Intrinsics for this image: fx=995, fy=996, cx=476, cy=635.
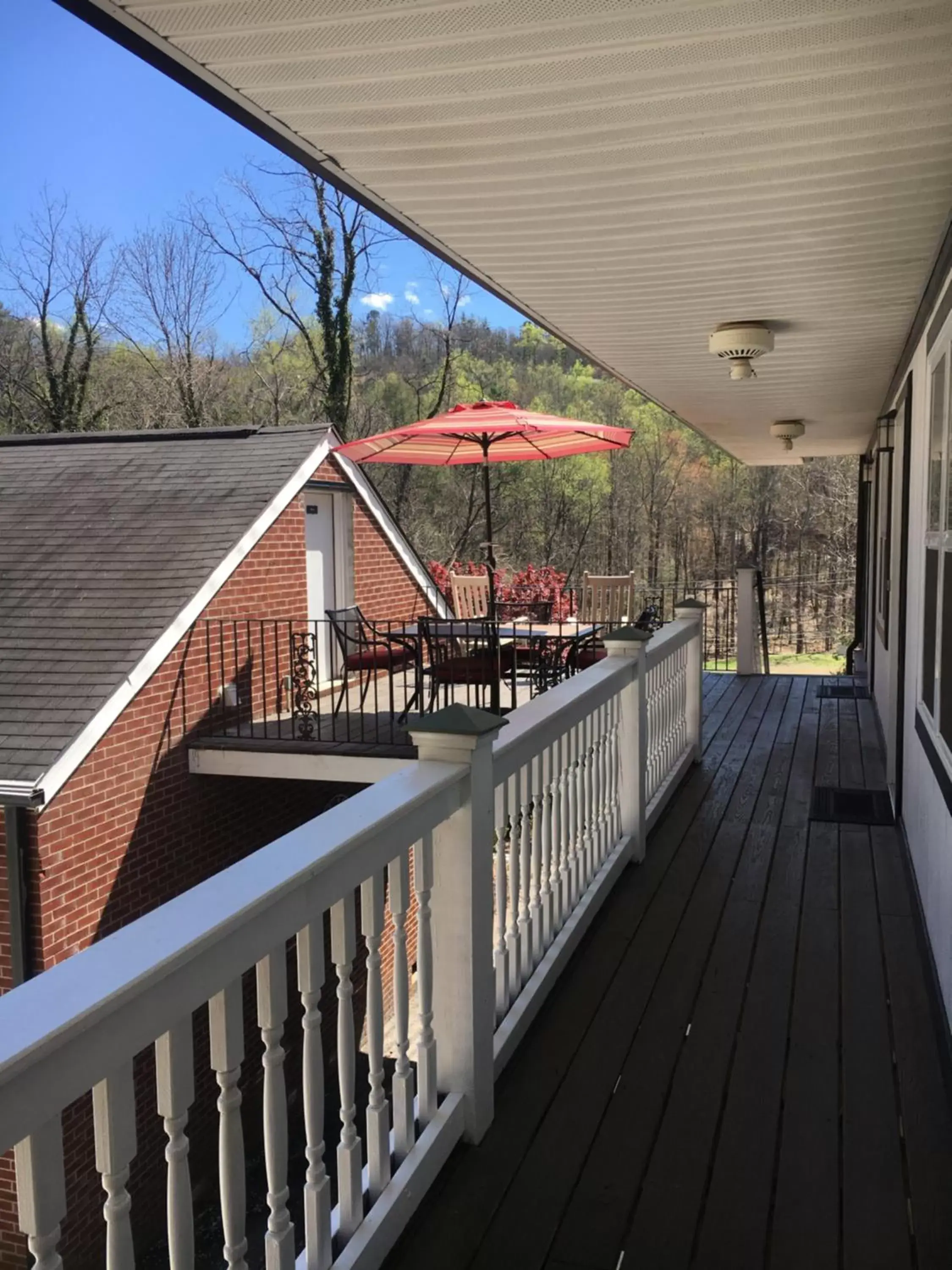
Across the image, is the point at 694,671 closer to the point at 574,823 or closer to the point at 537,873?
the point at 574,823

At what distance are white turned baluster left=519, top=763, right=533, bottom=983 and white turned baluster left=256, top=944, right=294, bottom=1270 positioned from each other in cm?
143

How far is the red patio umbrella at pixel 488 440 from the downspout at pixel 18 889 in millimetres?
3505

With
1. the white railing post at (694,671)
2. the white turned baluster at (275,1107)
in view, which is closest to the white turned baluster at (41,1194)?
the white turned baluster at (275,1107)

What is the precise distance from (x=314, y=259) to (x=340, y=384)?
3.14 metres

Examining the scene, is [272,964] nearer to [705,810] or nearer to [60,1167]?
[60,1167]

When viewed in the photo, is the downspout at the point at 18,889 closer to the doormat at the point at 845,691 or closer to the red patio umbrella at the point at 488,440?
the red patio umbrella at the point at 488,440

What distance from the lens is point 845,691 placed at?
379 inches

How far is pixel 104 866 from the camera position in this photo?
779 centimetres

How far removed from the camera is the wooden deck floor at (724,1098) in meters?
2.12

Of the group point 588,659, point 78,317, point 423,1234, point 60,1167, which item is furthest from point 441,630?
point 78,317

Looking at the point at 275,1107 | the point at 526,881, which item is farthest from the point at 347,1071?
the point at 526,881

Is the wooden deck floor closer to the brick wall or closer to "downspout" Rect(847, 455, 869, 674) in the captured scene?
the brick wall

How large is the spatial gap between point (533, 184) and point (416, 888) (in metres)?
2.11

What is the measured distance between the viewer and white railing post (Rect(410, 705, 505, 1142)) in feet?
7.65
